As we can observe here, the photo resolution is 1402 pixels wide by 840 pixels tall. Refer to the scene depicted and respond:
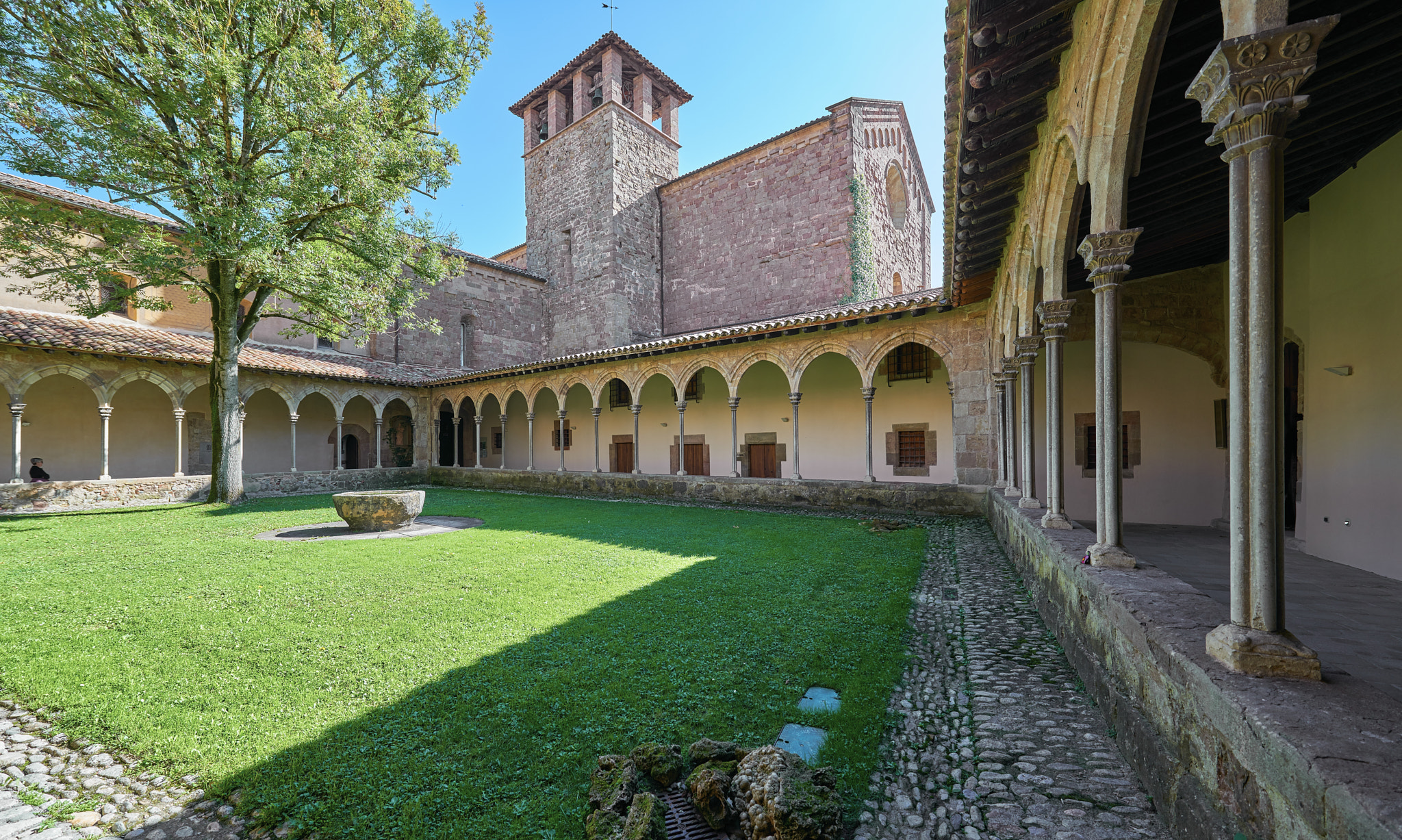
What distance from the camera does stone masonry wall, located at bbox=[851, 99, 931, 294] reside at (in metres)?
16.9

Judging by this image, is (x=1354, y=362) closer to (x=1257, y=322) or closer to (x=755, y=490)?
Answer: (x=1257, y=322)

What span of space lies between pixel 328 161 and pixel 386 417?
1141cm

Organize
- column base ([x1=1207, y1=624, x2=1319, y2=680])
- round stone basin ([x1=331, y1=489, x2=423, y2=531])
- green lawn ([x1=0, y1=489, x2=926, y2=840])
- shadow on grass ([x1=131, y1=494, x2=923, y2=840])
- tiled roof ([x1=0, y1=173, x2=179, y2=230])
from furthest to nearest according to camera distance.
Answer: tiled roof ([x1=0, y1=173, x2=179, y2=230]) < round stone basin ([x1=331, y1=489, x2=423, y2=531]) < green lawn ([x1=0, y1=489, x2=926, y2=840]) < shadow on grass ([x1=131, y1=494, x2=923, y2=840]) < column base ([x1=1207, y1=624, x2=1319, y2=680])

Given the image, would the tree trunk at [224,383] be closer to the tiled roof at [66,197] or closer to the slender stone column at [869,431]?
the tiled roof at [66,197]

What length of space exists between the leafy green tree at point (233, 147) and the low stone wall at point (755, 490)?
19.5 feet

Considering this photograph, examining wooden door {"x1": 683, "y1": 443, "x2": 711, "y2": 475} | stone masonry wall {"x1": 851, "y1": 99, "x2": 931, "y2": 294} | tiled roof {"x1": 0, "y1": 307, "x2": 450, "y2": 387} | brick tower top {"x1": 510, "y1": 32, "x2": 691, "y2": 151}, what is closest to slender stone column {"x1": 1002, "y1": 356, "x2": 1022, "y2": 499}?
wooden door {"x1": 683, "y1": 443, "x2": 711, "y2": 475}

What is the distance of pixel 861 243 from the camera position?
16578 mm

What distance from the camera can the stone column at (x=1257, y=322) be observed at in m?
1.87

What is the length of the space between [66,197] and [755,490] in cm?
1835

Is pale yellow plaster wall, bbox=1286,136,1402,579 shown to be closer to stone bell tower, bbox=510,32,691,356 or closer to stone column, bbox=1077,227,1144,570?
stone column, bbox=1077,227,1144,570

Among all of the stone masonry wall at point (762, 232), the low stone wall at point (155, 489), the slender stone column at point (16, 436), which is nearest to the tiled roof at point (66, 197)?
the slender stone column at point (16, 436)

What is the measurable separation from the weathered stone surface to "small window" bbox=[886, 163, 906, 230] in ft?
64.4

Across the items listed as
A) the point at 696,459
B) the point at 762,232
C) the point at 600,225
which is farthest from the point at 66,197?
the point at 762,232

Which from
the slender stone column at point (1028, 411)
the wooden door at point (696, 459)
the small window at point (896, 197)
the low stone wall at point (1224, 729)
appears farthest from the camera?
the small window at point (896, 197)
